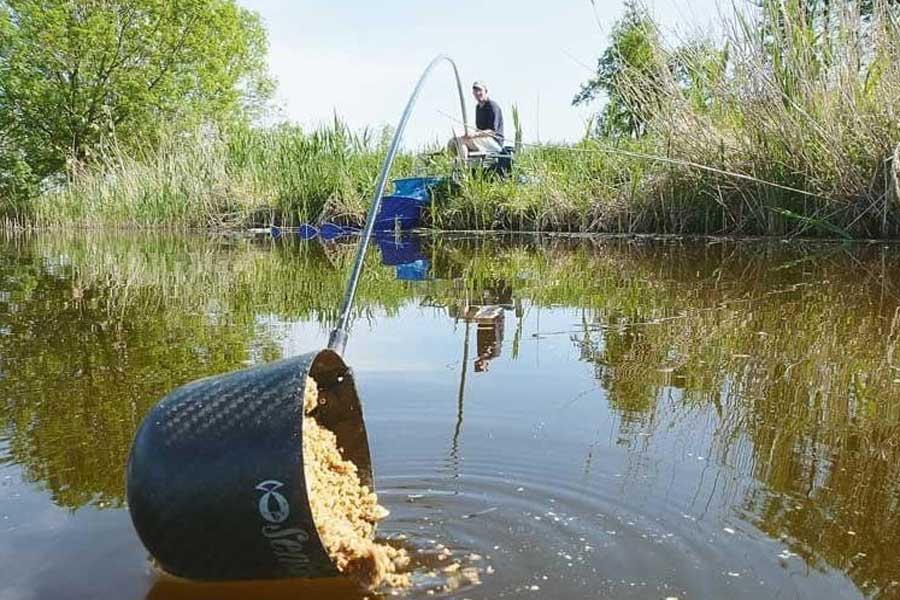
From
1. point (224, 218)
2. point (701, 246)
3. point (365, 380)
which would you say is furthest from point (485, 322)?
point (224, 218)

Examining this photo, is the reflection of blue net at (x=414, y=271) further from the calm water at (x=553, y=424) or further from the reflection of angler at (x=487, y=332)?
the reflection of angler at (x=487, y=332)

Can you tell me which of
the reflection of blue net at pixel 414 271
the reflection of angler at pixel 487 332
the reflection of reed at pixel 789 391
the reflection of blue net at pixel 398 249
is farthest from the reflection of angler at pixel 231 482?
the reflection of blue net at pixel 398 249

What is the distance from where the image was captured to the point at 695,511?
1.72 metres

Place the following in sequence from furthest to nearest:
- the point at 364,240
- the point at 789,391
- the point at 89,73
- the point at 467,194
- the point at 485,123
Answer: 1. the point at 89,73
2. the point at 485,123
3. the point at 467,194
4. the point at 789,391
5. the point at 364,240

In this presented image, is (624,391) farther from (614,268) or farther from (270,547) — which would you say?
(614,268)

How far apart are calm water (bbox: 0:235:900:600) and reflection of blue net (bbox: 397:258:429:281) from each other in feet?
2.44

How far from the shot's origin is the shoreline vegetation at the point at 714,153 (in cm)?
650

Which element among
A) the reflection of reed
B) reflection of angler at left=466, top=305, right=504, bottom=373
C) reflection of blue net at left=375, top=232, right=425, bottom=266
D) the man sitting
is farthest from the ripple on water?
the man sitting

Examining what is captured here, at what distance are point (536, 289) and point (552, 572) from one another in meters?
3.51

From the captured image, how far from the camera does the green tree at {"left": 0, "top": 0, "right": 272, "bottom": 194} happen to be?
981 inches

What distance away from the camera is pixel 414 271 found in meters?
6.21

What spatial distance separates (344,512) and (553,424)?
0.89m

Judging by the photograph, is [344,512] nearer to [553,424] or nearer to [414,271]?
[553,424]

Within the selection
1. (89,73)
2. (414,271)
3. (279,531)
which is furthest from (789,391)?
(89,73)
